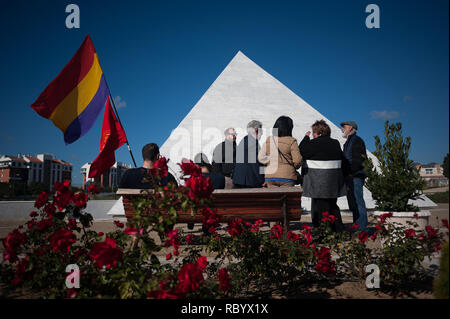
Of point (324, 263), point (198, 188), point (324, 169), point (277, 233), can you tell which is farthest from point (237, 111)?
point (198, 188)

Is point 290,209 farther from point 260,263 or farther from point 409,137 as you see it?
point 409,137

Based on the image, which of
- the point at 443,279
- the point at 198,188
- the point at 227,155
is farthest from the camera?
the point at 227,155

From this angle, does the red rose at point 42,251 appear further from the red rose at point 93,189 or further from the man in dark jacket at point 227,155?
the man in dark jacket at point 227,155

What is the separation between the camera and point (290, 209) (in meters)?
2.90

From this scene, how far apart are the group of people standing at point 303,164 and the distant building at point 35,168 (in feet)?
200

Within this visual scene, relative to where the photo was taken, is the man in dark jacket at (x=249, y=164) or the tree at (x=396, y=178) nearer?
the tree at (x=396, y=178)

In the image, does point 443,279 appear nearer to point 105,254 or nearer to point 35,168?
point 105,254

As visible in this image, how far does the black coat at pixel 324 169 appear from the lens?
326cm

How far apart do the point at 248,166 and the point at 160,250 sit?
2.32 metres

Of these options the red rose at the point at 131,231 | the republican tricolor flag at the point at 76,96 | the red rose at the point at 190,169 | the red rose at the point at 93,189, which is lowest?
the red rose at the point at 131,231

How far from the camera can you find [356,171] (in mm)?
3924

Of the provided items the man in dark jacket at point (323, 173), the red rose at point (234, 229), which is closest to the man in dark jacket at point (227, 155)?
the man in dark jacket at point (323, 173)

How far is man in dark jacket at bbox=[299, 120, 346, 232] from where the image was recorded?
3.27 metres
